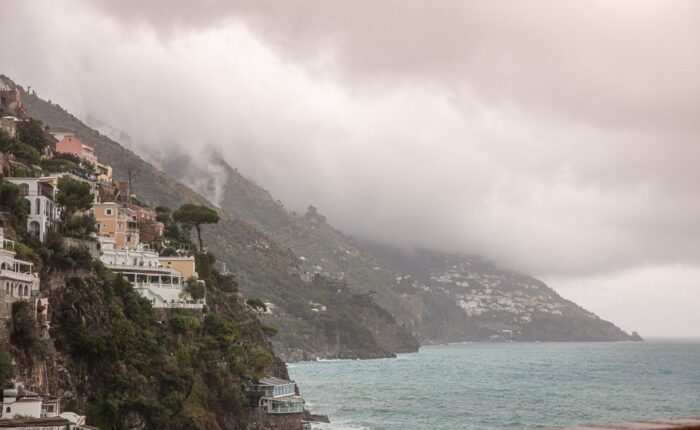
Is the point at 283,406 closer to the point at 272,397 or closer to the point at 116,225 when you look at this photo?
the point at 272,397

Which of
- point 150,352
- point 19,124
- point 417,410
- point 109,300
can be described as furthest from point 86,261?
point 417,410

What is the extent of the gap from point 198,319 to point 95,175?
30.5 meters

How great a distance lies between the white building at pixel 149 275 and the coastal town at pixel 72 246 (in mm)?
93

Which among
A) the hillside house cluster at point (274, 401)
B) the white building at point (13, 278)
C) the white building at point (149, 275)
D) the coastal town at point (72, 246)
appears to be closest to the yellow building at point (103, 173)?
the coastal town at point (72, 246)

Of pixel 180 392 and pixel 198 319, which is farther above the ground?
pixel 198 319

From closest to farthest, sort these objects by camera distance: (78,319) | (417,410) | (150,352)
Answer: (78,319) → (150,352) → (417,410)

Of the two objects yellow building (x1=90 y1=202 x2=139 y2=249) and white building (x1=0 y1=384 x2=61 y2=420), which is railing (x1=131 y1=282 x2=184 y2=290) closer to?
yellow building (x1=90 y1=202 x2=139 y2=249)

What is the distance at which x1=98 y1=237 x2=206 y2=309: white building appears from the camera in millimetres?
72188

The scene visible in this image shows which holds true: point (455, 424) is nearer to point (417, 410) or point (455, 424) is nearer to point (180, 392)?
point (417, 410)

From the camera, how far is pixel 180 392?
63.7 m

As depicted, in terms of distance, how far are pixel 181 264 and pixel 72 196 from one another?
46.9 ft

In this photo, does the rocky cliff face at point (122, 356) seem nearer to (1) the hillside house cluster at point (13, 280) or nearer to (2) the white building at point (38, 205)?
(1) the hillside house cluster at point (13, 280)

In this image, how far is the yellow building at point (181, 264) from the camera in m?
79.5

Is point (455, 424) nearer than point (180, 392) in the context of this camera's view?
No
